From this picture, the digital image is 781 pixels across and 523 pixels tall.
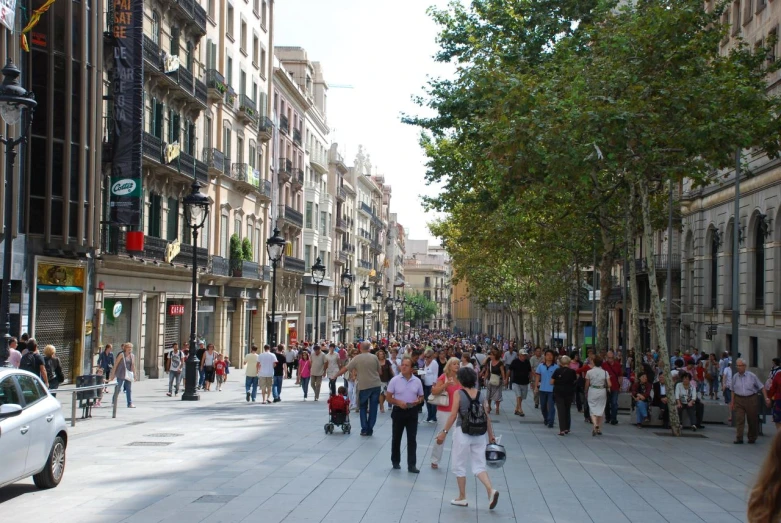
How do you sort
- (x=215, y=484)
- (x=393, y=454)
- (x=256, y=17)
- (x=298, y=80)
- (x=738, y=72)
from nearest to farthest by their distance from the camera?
(x=215, y=484), (x=393, y=454), (x=738, y=72), (x=256, y=17), (x=298, y=80)

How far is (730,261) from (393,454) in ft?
97.7

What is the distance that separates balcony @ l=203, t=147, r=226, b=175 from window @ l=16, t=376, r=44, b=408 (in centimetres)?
3012

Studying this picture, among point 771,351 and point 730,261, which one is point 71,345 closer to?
point 771,351

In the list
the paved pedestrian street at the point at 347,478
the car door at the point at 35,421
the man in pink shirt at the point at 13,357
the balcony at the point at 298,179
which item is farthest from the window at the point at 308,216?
the car door at the point at 35,421

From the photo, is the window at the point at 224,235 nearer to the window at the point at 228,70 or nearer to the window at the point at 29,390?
the window at the point at 228,70

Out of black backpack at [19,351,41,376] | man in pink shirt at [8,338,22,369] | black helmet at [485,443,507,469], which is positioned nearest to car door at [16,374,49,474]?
black helmet at [485,443,507,469]

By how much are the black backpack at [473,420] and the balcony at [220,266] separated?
32415 millimetres

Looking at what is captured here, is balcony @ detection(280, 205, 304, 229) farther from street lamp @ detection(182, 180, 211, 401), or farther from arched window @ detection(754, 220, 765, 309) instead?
street lamp @ detection(182, 180, 211, 401)

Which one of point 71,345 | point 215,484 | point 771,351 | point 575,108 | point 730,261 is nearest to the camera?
point 215,484

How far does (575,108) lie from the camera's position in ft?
66.8

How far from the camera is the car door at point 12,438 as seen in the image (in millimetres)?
9945

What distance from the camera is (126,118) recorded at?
101 ft

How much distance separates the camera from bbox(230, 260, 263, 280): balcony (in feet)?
149

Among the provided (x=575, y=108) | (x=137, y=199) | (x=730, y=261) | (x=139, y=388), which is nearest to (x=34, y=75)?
(x=137, y=199)
